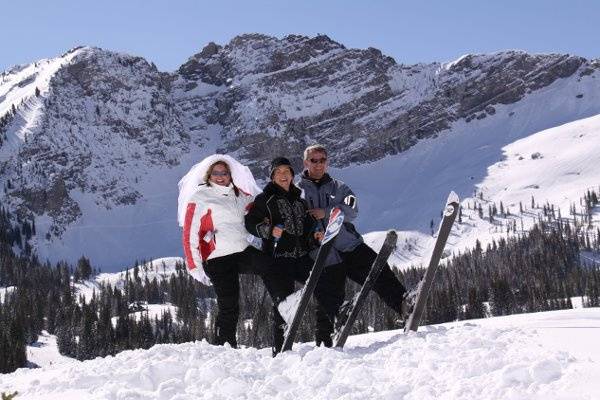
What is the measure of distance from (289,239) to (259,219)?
55cm

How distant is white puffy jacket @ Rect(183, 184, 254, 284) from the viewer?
33.4ft

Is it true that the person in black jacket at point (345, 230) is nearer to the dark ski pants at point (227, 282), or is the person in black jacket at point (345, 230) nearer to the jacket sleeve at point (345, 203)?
the jacket sleeve at point (345, 203)

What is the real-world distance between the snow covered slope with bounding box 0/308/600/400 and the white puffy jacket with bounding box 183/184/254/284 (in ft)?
5.80

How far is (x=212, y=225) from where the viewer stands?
10336 mm

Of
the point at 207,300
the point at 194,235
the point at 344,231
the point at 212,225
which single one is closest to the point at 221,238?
the point at 212,225

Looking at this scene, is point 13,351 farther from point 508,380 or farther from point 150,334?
point 508,380

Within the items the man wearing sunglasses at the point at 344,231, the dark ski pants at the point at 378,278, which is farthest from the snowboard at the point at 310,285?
the dark ski pants at the point at 378,278

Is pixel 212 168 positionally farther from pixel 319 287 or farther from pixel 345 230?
pixel 319 287

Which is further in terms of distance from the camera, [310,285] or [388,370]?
[310,285]

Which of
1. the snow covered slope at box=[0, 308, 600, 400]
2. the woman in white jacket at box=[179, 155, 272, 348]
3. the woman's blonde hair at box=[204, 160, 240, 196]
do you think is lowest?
the snow covered slope at box=[0, 308, 600, 400]

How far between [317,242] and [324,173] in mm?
1299

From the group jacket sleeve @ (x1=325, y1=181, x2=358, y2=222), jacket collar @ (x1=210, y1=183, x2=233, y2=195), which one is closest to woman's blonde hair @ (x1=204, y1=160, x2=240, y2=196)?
jacket collar @ (x1=210, y1=183, x2=233, y2=195)

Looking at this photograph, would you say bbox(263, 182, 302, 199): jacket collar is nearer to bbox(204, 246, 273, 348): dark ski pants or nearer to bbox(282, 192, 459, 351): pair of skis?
bbox(204, 246, 273, 348): dark ski pants

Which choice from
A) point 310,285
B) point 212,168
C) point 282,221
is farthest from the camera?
point 212,168
